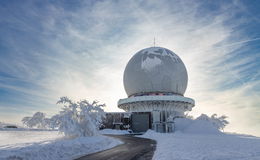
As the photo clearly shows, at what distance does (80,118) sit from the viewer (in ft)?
84.0

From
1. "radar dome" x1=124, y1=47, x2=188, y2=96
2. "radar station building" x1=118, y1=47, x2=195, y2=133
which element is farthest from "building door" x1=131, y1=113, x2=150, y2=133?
"radar dome" x1=124, y1=47, x2=188, y2=96

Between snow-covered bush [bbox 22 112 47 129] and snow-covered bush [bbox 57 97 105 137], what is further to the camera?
snow-covered bush [bbox 22 112 47 129]

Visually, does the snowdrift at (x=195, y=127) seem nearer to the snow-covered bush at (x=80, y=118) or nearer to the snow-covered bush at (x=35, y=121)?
the snow-covered bush at (x=80, y=118)

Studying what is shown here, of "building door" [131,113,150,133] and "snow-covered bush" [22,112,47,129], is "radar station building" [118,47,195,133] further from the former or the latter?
"snow-covered bush" [22,112,47,129]

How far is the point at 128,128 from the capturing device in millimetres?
56188

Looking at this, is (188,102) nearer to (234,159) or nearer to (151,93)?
(151,93)

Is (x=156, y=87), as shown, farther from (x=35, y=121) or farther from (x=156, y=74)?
(x=35, y=121)

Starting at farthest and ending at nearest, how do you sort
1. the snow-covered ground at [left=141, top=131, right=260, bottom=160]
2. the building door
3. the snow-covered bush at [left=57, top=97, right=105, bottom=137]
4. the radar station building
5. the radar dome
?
the radar dome, the radar station building, the building door, the snow-covered bush at [left=57, top=97, right=105, bottom=137], the snow-covered ground at [left=141, top=131, right=260, bottom=160]

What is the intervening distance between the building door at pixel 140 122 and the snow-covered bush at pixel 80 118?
29.2 metres

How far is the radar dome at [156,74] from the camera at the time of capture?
60.0 meters

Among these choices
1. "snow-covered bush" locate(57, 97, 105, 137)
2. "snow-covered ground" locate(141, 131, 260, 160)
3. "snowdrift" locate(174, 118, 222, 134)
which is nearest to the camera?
"snow-covered ground" locate(141, 131, 260, 160)

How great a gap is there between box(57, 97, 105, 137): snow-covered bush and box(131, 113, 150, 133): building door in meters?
29.2

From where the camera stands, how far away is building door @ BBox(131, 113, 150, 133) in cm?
5528

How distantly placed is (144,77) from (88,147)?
44.9m
